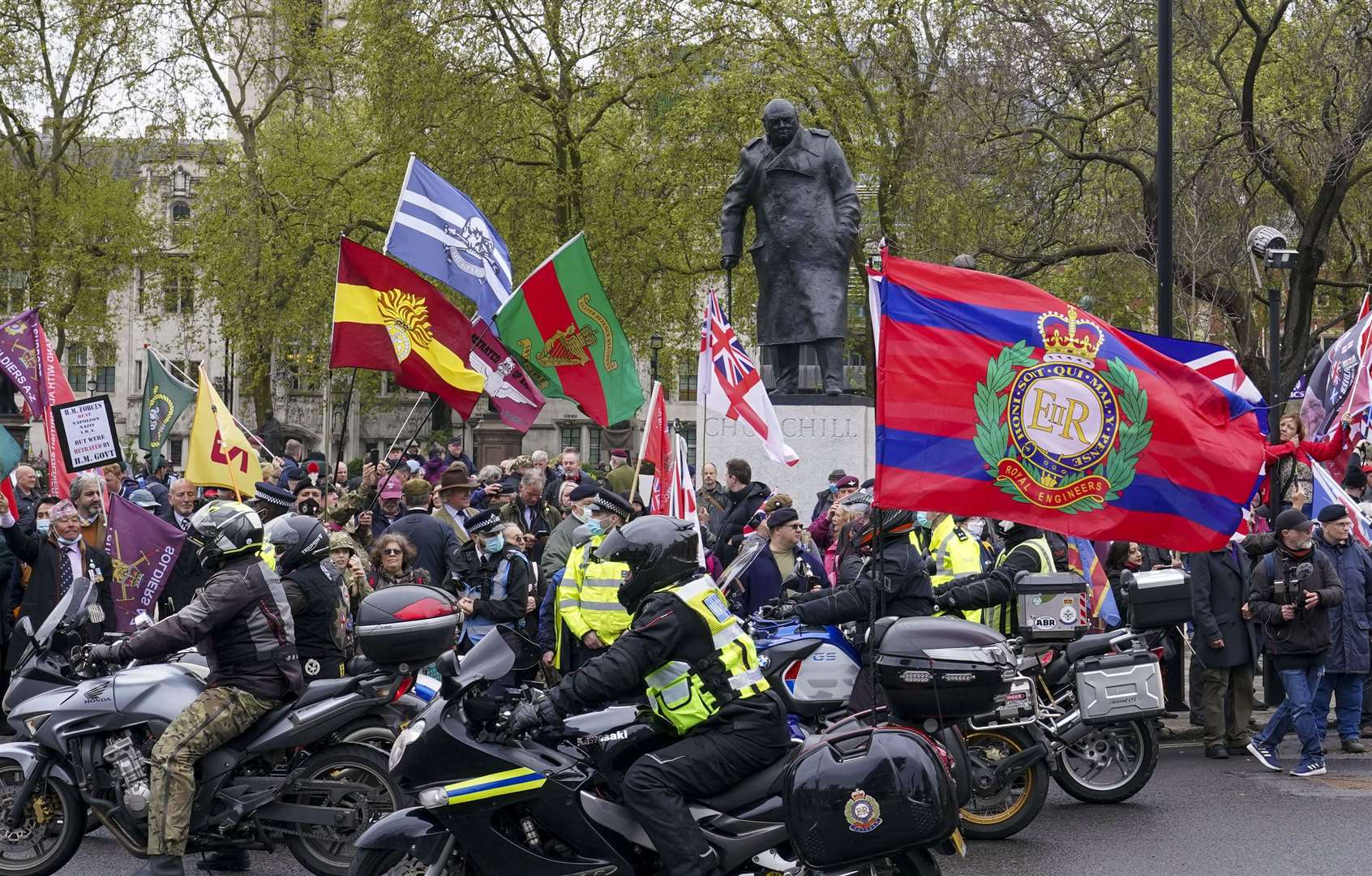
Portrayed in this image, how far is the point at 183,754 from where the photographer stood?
7.02m

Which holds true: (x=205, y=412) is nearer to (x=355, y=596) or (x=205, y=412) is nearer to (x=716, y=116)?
(x=355, y=596)

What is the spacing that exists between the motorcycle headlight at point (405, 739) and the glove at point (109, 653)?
168 cm

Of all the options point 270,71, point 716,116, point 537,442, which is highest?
point 270,71

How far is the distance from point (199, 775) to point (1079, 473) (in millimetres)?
4244

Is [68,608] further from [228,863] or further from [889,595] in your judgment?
[889,595]

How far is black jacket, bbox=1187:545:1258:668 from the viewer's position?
1096cm

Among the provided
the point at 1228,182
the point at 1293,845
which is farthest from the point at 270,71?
the point at 1293,845

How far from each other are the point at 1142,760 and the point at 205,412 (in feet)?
25.7

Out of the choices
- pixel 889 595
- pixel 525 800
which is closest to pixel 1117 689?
pixel 889 595

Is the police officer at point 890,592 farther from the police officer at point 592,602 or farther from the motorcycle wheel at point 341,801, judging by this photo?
the motorcycle wheel at point 341,801

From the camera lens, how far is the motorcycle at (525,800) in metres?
5.84

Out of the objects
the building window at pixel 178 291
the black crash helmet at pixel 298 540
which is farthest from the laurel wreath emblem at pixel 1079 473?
the building window at pixel 178 291

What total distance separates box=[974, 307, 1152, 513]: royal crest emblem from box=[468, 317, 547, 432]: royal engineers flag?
5233 mm

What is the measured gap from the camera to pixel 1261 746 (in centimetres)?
1061
